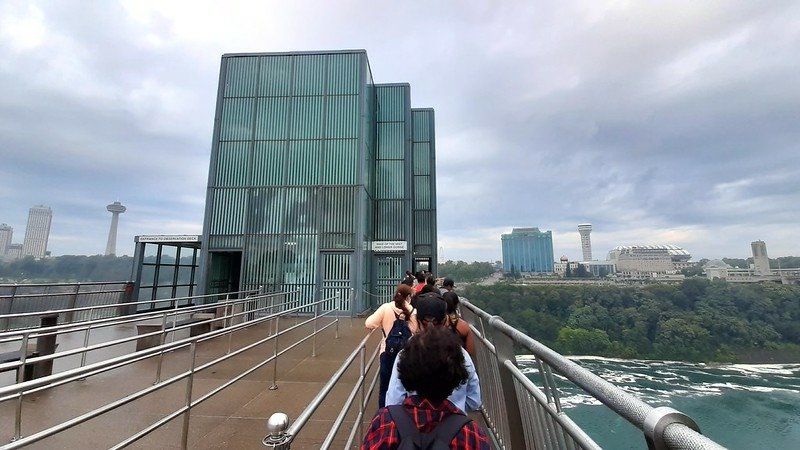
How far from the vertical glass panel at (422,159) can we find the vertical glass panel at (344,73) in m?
8.14

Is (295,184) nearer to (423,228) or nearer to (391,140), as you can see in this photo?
(391,140)

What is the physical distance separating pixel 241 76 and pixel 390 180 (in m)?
9.23

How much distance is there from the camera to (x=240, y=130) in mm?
15000

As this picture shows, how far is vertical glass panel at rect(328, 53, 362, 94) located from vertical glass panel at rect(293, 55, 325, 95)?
1.30 feet

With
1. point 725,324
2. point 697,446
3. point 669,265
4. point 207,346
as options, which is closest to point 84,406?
point 207,346

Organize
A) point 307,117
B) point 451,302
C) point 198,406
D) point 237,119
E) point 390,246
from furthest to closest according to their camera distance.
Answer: point 390,246 < point 237,119 < point 307,117 < point 198,406 < point 451,302

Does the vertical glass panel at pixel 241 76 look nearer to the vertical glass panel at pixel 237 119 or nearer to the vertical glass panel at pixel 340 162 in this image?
the vertical glass panel at pixel 237 119

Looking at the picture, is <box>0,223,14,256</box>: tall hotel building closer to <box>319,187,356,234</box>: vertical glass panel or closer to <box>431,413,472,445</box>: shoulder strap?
<box>319,187,356,234</box>: vertical glass panel

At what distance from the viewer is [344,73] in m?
15.2

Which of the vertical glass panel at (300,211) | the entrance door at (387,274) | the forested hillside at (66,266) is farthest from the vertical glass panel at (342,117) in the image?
the forested hillside at (66,266)

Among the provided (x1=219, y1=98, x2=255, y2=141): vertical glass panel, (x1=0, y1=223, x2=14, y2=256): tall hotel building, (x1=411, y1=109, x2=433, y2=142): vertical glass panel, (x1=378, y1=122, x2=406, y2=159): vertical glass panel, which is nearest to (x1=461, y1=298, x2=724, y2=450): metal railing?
(x1=219, y1=98, x2=255, y2=141): vertical glass panel

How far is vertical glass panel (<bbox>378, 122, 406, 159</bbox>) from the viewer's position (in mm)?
19266

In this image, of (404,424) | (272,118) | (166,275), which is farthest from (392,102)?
(404,424)

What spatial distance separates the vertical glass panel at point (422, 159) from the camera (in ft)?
72.4
